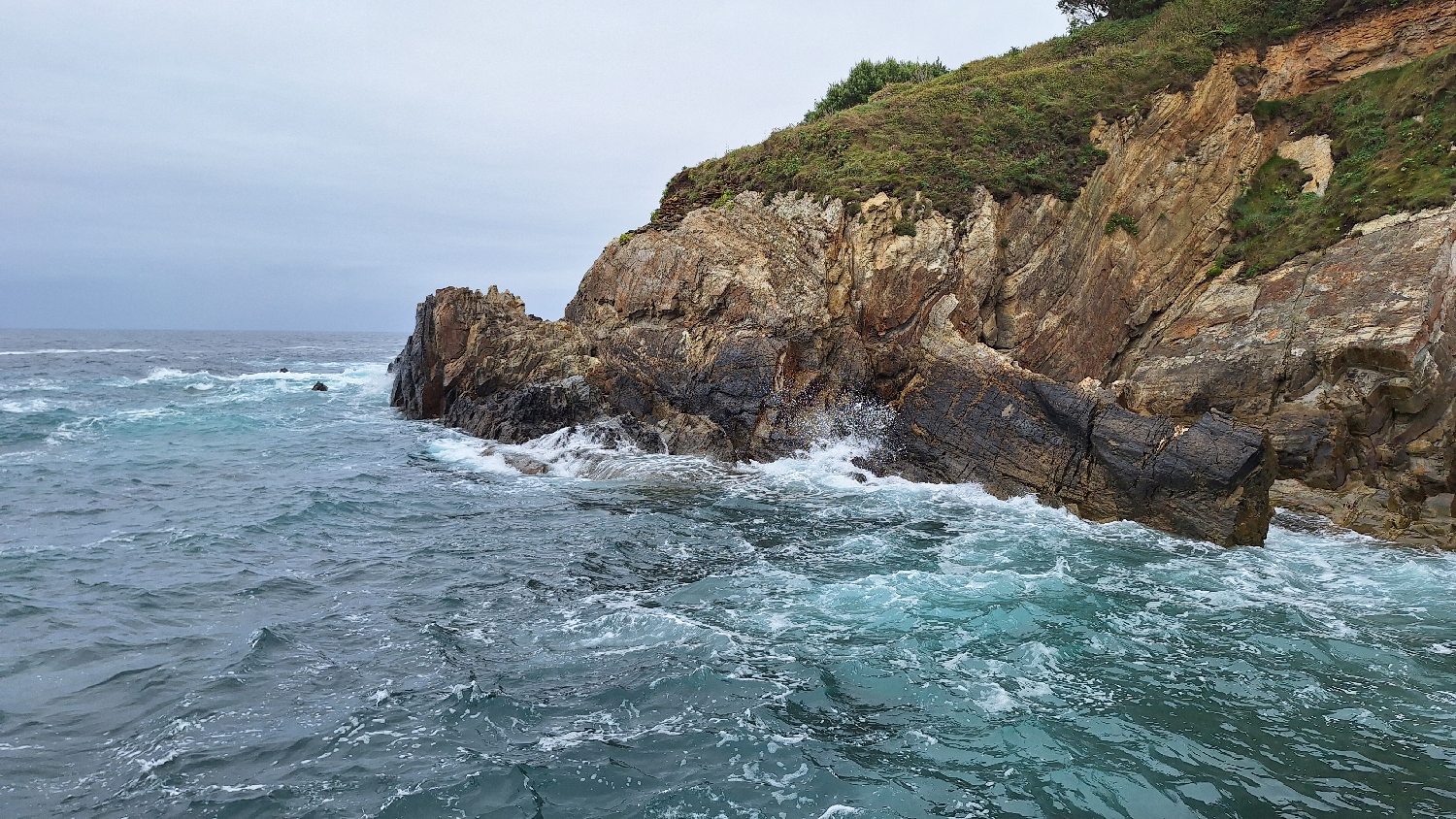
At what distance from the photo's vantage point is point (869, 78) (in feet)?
134

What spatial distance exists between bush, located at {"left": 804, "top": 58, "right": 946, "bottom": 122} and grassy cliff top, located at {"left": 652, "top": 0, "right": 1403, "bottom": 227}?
8.02 meters

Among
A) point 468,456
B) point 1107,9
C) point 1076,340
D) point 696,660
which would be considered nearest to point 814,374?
point 1076,340

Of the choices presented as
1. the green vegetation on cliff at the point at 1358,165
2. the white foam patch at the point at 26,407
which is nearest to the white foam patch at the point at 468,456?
the white foam patch at the point at 26,407

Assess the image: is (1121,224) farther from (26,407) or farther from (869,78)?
(26,407)

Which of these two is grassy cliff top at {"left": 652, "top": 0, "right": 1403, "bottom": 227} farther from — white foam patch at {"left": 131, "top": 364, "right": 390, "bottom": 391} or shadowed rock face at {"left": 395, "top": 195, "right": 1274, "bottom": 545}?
white foam patch at {"left": 131, "top": 364, "right": 390, "bottom": 391}

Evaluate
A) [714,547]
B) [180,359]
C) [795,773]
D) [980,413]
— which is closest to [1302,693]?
[795,773]

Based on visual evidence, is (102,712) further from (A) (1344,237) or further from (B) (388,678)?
(A) (1344,237)

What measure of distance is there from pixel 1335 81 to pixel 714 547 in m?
26.9

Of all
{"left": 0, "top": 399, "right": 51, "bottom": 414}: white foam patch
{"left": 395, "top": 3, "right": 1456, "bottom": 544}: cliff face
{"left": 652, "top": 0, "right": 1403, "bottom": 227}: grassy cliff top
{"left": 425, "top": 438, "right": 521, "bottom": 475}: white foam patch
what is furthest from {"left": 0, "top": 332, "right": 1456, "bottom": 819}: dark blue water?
{"left": 0, "top": 399, "right": 51, "bottom": 414}: white foam patch

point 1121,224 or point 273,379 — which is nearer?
point 1121,224

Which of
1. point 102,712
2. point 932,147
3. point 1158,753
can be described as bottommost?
point 102,712

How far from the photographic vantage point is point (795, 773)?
27.8 ft

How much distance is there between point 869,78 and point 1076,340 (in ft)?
74.2

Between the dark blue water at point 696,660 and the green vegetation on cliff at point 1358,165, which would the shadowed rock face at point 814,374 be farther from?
the green vegetation on cliff at point 1358,165
